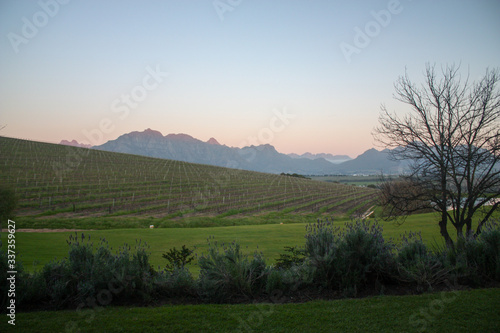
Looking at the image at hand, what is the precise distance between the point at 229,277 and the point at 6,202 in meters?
20.9

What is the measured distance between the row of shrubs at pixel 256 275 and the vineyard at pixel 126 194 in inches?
950

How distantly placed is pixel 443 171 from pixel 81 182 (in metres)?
43.7

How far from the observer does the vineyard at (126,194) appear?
103 ft

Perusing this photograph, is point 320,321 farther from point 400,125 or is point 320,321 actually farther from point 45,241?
point 45,241

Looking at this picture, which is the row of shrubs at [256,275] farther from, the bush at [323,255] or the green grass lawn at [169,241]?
the green grass lawn at [169,241]

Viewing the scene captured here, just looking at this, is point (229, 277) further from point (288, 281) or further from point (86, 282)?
point (86, 282)

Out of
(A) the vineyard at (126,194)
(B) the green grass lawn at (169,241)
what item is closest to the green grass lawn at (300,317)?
(B) the green grass lawn at (169,241)

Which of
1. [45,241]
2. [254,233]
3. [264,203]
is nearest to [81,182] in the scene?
[264,203]

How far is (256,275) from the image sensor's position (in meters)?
6.00

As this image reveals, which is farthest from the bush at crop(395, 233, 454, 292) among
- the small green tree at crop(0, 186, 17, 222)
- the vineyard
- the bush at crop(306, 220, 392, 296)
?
the vineyard

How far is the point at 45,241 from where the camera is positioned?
42.8ft

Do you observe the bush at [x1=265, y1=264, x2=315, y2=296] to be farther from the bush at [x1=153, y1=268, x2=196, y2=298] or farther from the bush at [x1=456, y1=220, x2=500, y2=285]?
the bush at [x1=456, y1=220, x2=500, y2=285]

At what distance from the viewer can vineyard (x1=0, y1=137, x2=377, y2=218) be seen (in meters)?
31.3

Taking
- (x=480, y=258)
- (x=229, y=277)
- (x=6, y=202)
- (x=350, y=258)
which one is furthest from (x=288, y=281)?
(x=6, y=202)
